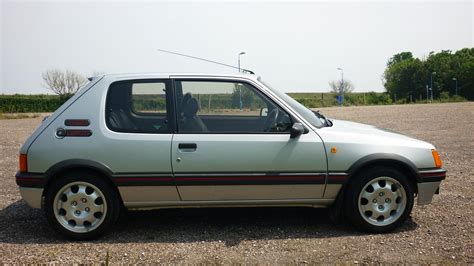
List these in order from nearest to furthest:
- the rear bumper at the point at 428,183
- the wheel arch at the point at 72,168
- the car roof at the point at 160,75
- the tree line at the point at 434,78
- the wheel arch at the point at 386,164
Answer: the wheel arch at the point at 72,168 < the wheel arch at the point at 386,164 < the rear bumper at the point at 428,183 < the car roof at the point at 160,75 < the tree line at the point at 434,78

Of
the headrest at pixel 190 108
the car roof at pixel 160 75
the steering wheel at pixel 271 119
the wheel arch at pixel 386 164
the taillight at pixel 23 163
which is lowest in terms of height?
the wheel arch at pixel 386 164

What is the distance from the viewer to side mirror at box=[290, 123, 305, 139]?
374 cm

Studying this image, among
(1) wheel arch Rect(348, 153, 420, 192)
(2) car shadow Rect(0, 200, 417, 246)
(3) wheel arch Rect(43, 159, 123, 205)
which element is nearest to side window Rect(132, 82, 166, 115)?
(3) wheel arch Rect(43, 159, 123, 205)

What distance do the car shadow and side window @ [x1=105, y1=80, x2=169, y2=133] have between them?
44.2 inches

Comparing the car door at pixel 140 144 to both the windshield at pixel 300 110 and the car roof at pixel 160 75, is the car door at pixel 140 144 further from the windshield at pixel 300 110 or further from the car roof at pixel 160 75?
the windshield at pixel 300 110

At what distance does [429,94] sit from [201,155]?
78858 millimetres

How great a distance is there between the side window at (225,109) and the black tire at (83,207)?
97 centimetres

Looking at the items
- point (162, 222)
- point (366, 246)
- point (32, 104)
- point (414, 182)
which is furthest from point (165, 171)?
point (32, 104)

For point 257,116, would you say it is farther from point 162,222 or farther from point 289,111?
point 162,222

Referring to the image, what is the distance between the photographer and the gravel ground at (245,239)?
11.2 ft

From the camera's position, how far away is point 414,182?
3988mm

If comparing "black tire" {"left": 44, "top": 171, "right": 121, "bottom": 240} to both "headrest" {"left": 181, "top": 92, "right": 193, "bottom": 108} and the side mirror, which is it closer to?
"headrest" {"left": 181, "top": 92, "right": 193, "bottom": 108}

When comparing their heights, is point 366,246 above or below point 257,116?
below

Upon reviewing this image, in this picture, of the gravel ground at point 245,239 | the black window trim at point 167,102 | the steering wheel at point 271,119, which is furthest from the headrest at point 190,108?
the gravel ground at point 245,239
